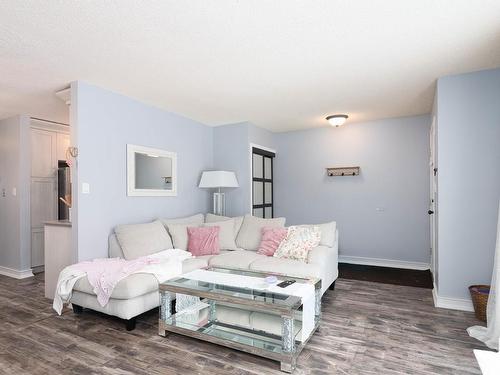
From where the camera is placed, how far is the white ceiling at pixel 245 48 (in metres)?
2.11

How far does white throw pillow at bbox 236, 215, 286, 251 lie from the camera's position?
420cm

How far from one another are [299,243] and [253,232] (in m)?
0.84

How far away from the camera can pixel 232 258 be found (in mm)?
3631

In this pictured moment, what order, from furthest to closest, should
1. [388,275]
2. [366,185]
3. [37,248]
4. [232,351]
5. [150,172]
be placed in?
1. [366,185]
2. [37,248]
3. [388,275]
4. [150,172]
5. [232,351]

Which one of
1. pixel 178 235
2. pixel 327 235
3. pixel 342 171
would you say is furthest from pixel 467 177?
pixel 178 235

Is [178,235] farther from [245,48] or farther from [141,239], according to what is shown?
[245,48]

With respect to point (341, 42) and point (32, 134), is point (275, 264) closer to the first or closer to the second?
point (341, 42)

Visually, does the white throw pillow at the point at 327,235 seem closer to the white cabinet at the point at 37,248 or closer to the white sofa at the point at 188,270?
the white sofa at the point at 188,270

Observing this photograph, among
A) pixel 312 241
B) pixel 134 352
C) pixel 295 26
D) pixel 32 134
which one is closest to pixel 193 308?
pixel 134 352

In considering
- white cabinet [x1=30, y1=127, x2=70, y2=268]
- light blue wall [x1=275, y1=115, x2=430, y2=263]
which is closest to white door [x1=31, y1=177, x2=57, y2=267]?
white cabinet [x1=30, y1=127, x2=70, y2=268]

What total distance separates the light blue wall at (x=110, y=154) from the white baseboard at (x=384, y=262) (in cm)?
300

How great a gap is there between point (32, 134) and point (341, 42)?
15.7 feet

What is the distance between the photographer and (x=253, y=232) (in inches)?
169

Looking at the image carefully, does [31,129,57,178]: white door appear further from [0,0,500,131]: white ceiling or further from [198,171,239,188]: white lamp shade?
[198,171,239,188]: white lamp shade
